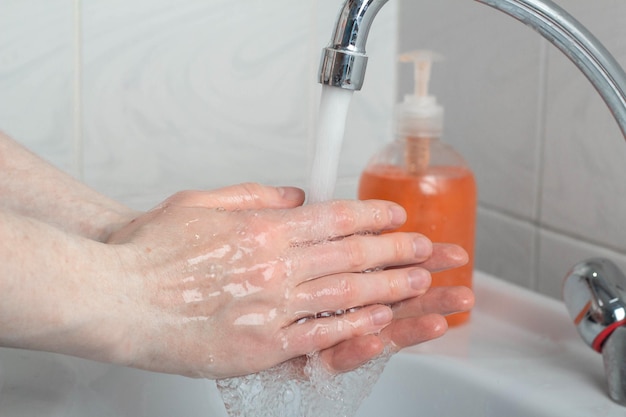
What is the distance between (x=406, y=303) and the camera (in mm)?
654

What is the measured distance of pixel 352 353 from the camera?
0.59 meters

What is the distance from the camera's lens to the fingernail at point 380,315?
62 cm

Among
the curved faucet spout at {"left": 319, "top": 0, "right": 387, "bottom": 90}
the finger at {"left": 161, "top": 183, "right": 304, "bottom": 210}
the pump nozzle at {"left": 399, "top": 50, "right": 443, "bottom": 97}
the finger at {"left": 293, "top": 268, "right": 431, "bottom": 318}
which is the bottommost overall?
the finger at {"left": 293, "top": 268, "right": 431, "bottom": 318}

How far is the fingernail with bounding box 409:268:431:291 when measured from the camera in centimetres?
63

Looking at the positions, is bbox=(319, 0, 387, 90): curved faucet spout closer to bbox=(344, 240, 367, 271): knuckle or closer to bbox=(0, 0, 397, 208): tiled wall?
bbox=(344, 240, 367, 271): knuckle

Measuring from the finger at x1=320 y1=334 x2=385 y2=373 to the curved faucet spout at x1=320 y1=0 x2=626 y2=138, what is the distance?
161 millimetres

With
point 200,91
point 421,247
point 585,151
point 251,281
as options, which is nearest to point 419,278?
point 421,247

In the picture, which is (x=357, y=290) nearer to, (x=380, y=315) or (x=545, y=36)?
(x=380, y=315)

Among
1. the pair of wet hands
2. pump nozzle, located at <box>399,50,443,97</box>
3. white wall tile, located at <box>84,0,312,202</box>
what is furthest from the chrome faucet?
white wall tile, located at <box>84,0,312,202</box>

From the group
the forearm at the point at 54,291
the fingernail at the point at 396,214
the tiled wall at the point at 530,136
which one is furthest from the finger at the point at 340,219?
the tiled wall at the point at 530,136

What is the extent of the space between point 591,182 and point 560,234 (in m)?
0.06

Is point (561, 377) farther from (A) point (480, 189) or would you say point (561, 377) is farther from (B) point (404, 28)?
(B) point (404, 28)

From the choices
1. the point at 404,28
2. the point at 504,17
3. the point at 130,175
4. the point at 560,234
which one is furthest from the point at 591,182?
the point at 130,175

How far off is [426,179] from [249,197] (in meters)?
0.18
